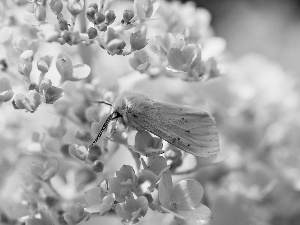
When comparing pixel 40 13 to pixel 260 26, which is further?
pixel 260 26

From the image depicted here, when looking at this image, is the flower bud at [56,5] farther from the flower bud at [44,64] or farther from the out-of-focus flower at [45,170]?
the out-of-focus flower at [45,170]

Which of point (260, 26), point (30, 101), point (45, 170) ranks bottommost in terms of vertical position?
point (260, 26)

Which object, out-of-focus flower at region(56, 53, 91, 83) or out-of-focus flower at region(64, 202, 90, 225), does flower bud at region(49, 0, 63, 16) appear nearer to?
out-of-focus flower at region(56, 53, 91, 83)

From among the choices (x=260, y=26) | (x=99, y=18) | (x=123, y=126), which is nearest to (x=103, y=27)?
(x=99, y=18)

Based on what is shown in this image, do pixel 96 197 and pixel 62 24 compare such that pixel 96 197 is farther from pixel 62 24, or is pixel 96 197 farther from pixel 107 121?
pixel 62 24

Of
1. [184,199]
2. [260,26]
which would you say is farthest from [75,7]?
[260,26]

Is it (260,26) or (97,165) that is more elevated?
(97,165)

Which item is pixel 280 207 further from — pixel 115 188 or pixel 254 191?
pixel 115 188

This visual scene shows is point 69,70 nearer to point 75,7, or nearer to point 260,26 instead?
point 75,7
